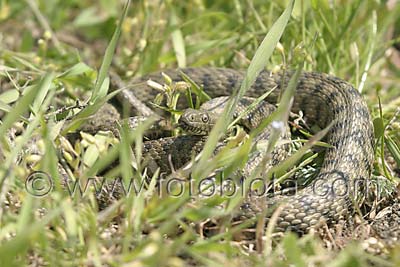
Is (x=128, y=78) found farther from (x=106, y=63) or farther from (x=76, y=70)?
(x=106, y=63)

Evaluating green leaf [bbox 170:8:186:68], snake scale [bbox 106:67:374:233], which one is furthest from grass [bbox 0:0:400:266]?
snake scale [bbox 106:67:374:233]

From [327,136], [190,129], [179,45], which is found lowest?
[327,136]

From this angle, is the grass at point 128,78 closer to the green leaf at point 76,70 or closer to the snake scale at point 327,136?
the green leaf at point 76,70

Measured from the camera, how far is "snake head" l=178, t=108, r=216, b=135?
5.21 meters

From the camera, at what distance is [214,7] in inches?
299

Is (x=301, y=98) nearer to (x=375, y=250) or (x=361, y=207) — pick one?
(x=361, y=207)

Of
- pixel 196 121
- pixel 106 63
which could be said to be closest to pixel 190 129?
pixel 196 121

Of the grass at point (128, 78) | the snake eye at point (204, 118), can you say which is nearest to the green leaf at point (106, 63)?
the grass at point (128, 78)

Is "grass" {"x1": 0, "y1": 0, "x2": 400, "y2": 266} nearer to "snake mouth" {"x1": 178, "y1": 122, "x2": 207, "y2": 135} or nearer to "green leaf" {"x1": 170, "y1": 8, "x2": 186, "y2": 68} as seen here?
"green leaf" {"x1": 170, "y1": 8, "x2": 186, "y2": 68}

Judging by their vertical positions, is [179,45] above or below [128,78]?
above

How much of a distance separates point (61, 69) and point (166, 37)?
2.91 ft

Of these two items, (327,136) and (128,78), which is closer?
(327,136)

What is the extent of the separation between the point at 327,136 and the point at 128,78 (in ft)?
6.27

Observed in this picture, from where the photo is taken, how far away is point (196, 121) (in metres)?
5.24
